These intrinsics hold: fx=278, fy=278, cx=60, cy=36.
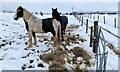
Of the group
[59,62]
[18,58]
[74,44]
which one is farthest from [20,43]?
[59,62]

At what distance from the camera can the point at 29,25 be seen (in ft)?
33.2

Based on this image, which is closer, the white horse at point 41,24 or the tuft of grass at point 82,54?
the tuft of grass at point 82,54

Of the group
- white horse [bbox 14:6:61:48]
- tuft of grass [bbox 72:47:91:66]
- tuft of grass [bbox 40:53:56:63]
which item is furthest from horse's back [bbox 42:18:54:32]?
tuft of grass [bbox 40:53:56:63]

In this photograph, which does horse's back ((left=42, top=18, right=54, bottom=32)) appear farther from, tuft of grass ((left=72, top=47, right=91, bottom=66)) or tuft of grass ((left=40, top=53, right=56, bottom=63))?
tuft of grass ((left=40, top=53, right=56, bottom=63))

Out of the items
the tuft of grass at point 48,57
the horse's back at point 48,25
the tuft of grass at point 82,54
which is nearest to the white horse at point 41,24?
the horse's back at point 48,25

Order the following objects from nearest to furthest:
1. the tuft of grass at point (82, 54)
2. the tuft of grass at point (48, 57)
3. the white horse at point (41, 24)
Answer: the tuft of grass at point (48, 57) < the tuft of grass at point (82, 54) < the white horse at point (41, 24)

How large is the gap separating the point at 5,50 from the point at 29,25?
4.20 ft

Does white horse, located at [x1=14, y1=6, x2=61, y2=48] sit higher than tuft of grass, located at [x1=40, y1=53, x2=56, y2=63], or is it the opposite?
white horse, located at [x1=14, y1=6, x2=61, y2=48]

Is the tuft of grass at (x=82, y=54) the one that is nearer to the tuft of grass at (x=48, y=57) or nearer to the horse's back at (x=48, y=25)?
the tuft of grass at (x=48, y=57)

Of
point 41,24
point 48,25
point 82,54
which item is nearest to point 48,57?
point 82,54

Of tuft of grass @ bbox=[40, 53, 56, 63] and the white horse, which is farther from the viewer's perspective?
the white horse

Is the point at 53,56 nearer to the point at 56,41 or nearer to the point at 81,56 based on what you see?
the point at 81,56

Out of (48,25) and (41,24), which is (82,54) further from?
(41,24)

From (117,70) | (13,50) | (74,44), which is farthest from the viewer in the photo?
(74,44)
